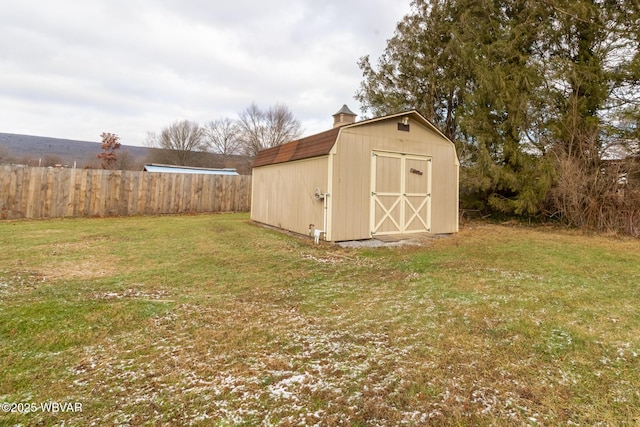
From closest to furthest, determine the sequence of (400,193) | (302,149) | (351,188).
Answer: (351,188) < (400,193) < (302,149)

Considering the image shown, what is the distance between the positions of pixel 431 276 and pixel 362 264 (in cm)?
123

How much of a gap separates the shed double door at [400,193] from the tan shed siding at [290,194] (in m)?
1.33

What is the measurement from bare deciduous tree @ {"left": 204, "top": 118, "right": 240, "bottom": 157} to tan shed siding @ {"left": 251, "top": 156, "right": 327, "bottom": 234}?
83.5 ft

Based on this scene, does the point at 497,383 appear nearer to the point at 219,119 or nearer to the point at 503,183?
the point at 503,183

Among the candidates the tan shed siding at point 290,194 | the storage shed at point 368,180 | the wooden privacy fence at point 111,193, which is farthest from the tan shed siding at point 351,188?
the wooden privacy fence at point 111,193

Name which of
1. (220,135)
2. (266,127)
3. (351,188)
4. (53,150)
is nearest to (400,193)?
(351,188)

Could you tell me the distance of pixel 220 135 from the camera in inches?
1374

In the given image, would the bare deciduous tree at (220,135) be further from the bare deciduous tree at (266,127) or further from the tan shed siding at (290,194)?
the tan shed siding at (290,194)

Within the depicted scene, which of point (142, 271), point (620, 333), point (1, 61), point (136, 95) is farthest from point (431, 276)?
point (136, 95)

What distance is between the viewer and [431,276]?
4.50 m

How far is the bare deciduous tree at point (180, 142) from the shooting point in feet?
107

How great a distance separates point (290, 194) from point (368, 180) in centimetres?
228

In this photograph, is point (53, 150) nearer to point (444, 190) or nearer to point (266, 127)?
point (266, 127)

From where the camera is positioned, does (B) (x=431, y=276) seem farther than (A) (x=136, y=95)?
No
